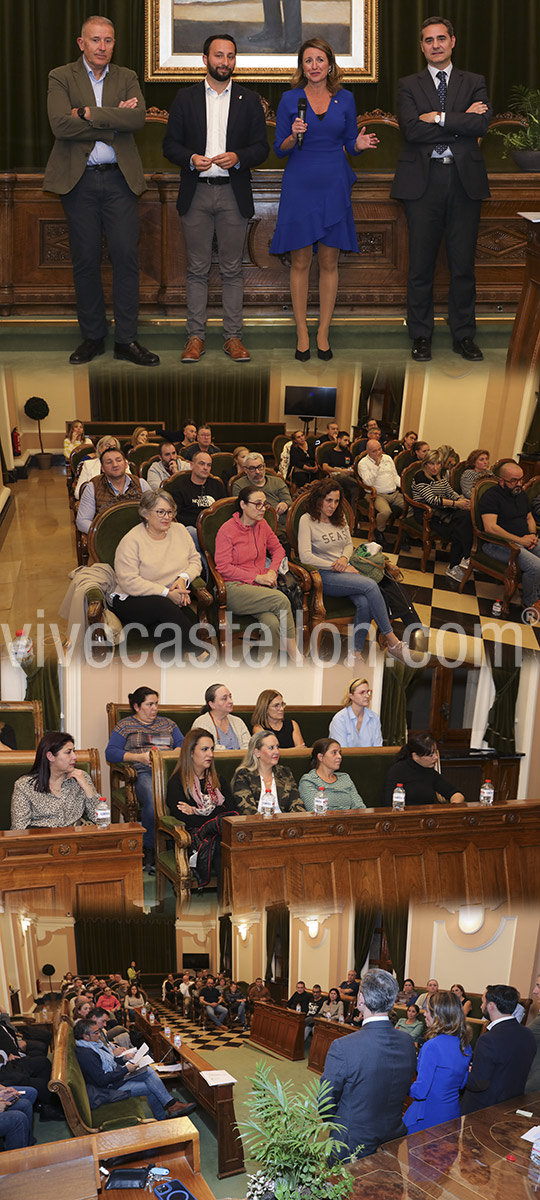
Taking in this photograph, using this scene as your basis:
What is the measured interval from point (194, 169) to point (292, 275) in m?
0.77

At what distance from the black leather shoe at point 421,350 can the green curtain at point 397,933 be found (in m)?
2.93

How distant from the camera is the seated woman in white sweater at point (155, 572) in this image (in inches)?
219

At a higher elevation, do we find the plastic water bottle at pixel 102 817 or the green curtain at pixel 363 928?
the plastic water bottle at pixel 102 817

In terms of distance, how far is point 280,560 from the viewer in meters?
5.93

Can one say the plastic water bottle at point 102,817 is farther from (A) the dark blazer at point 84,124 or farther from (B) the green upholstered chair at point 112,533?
(A) the dark blazer at point 84,124

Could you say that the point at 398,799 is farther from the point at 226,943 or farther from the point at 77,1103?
the point at 77,1103

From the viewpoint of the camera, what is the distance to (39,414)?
657 cm

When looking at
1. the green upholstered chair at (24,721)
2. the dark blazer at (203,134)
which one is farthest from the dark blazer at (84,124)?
the green upholstered chair at (24,721)

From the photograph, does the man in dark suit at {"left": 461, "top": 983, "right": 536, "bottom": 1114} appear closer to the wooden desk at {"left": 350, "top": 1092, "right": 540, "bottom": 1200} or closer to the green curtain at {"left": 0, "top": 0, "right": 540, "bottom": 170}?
the wooden desk at {"left": 350, "top": 1092, "right": 540, "bottom": 1200}

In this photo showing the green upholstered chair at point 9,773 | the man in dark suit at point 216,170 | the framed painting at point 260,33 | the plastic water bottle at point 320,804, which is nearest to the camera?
the plastic water bottle at point 320,804

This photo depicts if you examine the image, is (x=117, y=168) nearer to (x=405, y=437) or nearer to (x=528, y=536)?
(x=405, y=437)

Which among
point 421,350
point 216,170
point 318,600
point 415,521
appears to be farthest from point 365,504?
point 216,170

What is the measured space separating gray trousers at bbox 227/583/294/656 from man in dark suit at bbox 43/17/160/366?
138cm

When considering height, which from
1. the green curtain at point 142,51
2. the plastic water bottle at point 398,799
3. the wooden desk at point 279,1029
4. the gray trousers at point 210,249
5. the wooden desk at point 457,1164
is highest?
the green curtain at point 142,51
